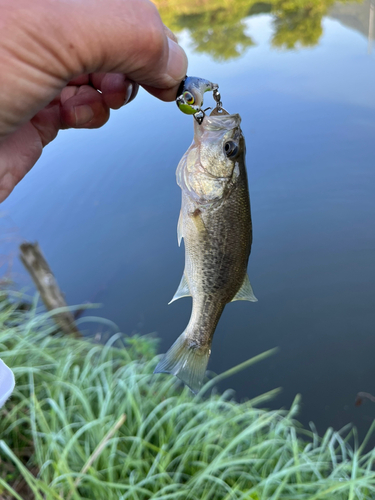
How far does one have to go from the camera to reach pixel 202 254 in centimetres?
166

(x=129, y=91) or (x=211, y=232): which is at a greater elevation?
(x=129, y=91)

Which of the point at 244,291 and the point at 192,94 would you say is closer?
the point at 192,94

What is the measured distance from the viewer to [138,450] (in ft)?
6.33

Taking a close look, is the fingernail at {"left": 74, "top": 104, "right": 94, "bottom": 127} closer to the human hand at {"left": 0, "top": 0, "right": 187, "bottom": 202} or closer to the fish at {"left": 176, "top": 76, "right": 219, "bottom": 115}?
the human hand at {"left": 0, "top": 0, "right": 187, "bottom": 202}

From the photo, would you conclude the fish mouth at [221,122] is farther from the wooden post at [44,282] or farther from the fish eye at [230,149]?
the wooden post at [44,282]

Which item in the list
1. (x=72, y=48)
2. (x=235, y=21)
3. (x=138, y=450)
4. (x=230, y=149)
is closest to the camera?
(x=72, y=48)

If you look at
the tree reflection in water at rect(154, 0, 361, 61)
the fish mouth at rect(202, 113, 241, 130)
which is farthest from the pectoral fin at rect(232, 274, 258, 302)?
the tree reflection in water at rect(154, 0, 361, 61)

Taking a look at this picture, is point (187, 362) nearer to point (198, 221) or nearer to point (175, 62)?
point (198, 221)

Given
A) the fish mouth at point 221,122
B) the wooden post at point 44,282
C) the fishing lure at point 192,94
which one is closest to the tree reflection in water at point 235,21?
the wooden post at point 44,282

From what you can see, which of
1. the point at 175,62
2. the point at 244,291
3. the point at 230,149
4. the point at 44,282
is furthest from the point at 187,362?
the point at 44,282

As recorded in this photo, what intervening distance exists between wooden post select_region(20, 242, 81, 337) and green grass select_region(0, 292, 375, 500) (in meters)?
1.01

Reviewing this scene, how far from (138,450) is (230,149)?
175 cm

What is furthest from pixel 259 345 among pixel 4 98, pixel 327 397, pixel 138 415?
pixel 4 98

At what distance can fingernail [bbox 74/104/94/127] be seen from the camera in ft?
5.94
